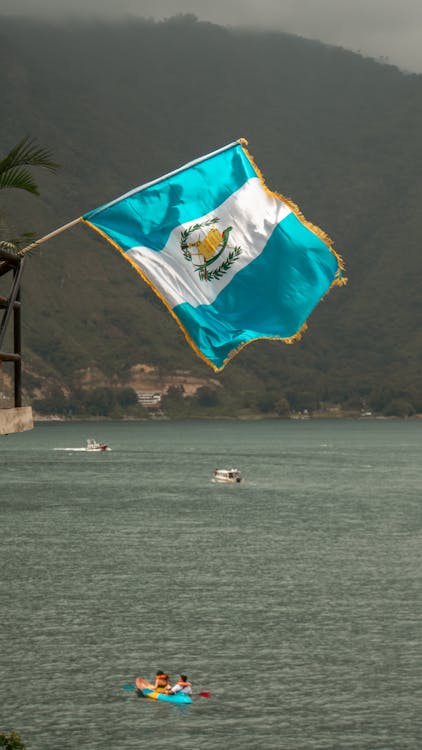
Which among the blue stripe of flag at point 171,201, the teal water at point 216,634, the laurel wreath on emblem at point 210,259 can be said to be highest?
the blue stripe of flag at point 171,201

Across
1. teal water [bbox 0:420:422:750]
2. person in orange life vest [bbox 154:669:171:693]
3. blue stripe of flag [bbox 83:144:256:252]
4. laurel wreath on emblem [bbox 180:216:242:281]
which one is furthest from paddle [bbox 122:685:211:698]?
blue stripe of flag [bbox 83:144:256:252]

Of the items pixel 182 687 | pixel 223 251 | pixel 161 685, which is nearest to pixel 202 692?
pixel 182 687

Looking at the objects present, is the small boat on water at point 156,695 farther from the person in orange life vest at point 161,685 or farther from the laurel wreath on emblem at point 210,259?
the laurel wreath on emblem at point 210,259

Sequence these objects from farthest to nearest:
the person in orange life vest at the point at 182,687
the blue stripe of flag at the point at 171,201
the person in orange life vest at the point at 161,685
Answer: the person in orange life vest at the point at 161,685 → the person in orange life vest at the point at 182,687 → the blue stripe of flag at the point at 171,201

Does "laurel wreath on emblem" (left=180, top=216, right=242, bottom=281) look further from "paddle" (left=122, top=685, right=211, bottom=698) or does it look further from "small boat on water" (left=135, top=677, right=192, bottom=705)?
"paddle" (left=122, top=685, right=211, bottom=698)

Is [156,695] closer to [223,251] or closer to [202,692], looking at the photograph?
[202,692]

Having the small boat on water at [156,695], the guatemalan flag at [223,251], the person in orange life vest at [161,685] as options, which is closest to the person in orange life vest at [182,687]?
the small boat on water at [156,695]
